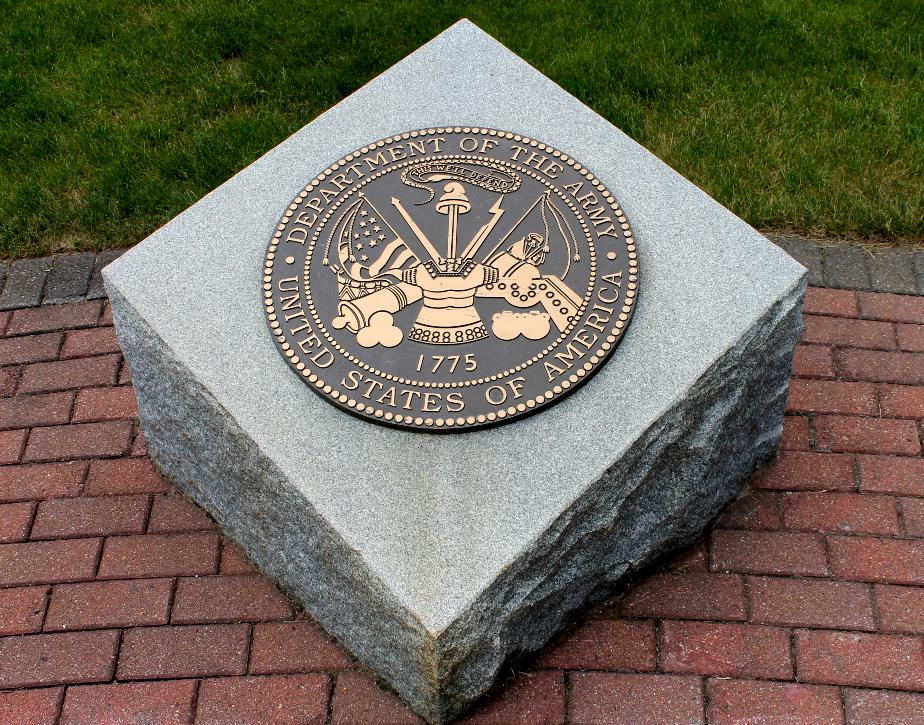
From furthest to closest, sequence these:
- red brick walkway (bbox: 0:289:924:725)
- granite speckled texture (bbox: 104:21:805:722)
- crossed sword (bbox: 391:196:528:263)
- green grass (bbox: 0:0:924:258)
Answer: green grass (bbox: 0:0:924:258) < crossed sword (bbox: 391:196:528:263) < red brick walkway (bbox: 0:289:924:725) < granite speckled texture (bbox: 104:21:805:722)

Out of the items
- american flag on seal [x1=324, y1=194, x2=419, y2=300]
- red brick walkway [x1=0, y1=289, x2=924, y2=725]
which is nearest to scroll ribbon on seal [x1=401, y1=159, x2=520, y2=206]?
american flag on seal [x1=324, y1=194, x2=419, y2=300]

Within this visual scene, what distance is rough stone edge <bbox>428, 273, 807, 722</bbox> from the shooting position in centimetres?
272

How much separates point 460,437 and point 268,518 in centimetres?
63

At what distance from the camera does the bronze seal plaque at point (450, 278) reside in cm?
286

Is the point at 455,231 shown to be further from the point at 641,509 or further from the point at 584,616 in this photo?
the point at 584,616

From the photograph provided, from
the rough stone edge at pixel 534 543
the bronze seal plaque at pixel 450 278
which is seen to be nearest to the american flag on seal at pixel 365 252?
the bronze seal plaque at pixel 450 278

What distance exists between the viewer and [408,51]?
4977 mm

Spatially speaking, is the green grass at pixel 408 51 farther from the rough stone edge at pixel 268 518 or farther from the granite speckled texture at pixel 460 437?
the rough stone edge at pixel 268 518

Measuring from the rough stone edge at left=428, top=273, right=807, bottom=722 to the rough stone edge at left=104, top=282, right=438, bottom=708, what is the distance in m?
0.15

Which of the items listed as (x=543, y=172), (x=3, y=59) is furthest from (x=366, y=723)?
(x=3, y=59)

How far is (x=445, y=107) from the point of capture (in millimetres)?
3545

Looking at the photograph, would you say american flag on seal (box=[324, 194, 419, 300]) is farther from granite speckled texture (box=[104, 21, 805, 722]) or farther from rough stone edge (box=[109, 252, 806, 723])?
rough stone edge (box=[109, 252, 806, 723])

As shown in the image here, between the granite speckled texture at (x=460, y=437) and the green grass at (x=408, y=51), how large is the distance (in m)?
Result: 1.15

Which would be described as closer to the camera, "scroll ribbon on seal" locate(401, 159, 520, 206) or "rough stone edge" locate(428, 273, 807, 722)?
"rough stone edge" locate(428, 273, 807, 722)
